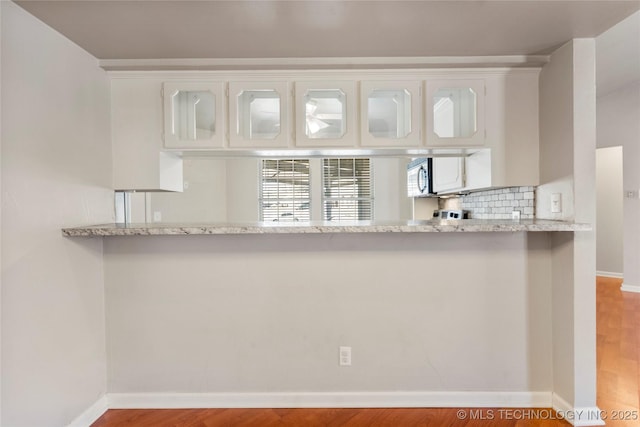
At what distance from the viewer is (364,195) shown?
634 centimetres

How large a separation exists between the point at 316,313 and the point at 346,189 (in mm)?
4471

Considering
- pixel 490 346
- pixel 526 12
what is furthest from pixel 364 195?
pixel 526 12

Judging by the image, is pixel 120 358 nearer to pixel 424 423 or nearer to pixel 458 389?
pixel 424 423

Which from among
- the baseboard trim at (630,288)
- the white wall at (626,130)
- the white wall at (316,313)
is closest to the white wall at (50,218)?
the white wall at (316,313)

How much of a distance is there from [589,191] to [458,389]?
1.36 metres

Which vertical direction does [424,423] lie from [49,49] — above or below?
below

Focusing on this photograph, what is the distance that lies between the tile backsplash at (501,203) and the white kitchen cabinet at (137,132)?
2305 millimetres

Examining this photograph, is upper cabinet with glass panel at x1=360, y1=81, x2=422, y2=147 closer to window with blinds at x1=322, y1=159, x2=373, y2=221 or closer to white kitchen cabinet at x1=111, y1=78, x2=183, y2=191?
white kitchen cabinet at x1=111, y1=78, x2=183, y2=191

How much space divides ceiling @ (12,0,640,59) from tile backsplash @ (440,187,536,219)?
85 centimetres

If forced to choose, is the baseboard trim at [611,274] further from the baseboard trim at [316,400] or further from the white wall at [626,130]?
the baseboard trim at [316,400]

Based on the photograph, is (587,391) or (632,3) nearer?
(632,3)

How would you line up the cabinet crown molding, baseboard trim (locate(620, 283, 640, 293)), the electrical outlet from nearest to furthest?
the cabinet crown molding → the electrical outlet → baseboard trim (locate(620, 283, 640, 293))

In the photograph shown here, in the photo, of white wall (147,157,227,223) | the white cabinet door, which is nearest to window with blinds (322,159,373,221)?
white wall (147,157,227,223)

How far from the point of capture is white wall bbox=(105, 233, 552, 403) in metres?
1.98
